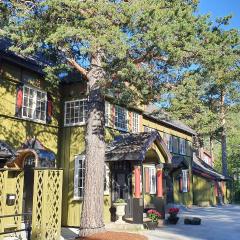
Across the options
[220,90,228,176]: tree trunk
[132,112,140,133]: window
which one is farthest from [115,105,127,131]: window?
[220,90,228,176]: tree trunk

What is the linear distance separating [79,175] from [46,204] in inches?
265

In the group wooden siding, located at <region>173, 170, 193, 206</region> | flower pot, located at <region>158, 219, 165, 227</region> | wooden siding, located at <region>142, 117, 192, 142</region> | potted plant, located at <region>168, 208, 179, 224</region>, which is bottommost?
flower pot, located at <region>158, 219, 165, 227</region>

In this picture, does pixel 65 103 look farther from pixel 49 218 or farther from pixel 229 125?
pixel 229 125

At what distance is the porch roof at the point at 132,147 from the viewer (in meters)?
15.6

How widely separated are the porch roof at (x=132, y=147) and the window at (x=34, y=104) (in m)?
3.57

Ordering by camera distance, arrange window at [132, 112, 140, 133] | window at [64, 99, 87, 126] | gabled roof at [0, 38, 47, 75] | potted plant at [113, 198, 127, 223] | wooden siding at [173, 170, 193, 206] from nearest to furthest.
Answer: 1. gabled roof at [0, 38, 47, 75]
2. potted plant at [113, 198, 127, 223]
3. window at [64, 99, 87, 126]
4. window at [132, 112, 140, 133]
5. wooden siding at [173, 170, 193, 206]

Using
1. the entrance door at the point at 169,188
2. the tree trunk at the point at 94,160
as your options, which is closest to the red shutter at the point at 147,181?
the entrance door at the point at 169,188

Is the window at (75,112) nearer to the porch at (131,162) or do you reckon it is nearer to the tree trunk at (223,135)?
the porch at (131,162)

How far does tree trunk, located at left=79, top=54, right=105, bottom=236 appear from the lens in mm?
12227

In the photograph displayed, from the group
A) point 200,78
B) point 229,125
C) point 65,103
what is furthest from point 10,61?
point 229,125

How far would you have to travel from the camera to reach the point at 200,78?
1304 centimetres

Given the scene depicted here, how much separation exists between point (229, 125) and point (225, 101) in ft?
10.5

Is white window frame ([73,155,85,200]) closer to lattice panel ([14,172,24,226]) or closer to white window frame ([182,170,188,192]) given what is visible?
lattice panel ([14,172,24,226])

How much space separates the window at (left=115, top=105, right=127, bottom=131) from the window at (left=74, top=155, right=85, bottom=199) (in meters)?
2.93
